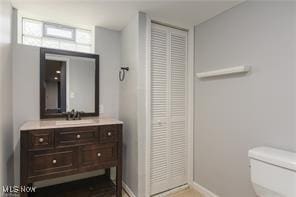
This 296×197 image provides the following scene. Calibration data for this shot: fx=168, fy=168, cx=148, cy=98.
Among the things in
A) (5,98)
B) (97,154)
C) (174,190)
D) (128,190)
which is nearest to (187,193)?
(174,190)

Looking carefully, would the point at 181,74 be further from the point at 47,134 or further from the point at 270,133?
the point at 47,134

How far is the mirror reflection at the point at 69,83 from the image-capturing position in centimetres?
221

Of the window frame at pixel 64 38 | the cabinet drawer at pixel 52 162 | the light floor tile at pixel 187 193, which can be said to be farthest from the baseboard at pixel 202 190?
the window frame at pixel 64 38

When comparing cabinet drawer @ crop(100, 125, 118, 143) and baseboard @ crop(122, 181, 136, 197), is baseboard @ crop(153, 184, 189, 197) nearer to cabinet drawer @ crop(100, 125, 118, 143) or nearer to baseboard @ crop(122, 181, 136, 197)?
baseboard @ crop(122, 181, 136, 197)

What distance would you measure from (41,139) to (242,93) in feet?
6.90

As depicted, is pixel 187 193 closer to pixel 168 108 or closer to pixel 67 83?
pixel 168 108

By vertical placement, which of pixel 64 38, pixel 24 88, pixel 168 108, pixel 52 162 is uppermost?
pixel 64 38

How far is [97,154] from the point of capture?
6.31 ft

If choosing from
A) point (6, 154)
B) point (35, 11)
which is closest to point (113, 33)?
point (35, 11)

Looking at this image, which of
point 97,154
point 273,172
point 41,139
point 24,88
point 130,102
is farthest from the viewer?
point 130,102

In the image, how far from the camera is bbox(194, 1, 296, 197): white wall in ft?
4.77

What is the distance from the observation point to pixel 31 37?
2.23m

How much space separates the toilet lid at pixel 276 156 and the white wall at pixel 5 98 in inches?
89.0

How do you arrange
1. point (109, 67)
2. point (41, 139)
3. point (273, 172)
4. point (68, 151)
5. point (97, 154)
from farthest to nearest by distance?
1. point (109, 67)
2. point (97, 154)
3. point (68, 151)
4. point (41, 139)
5. point (273, 172)
